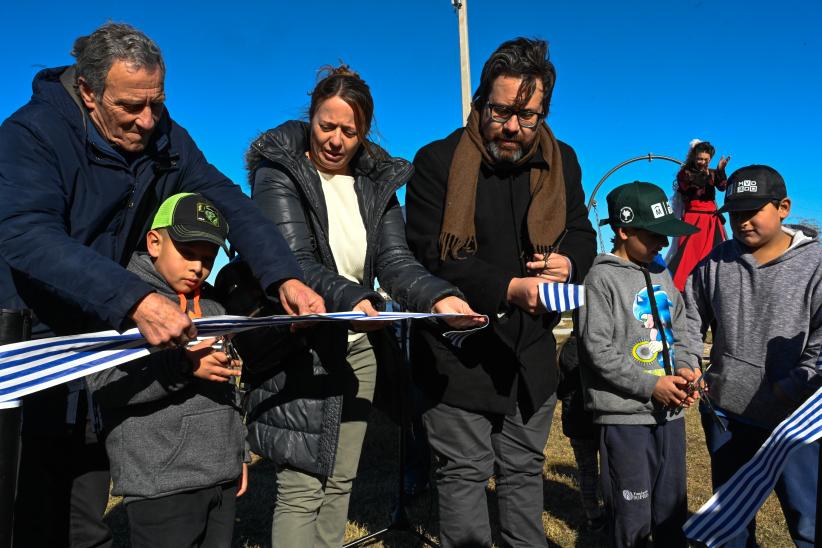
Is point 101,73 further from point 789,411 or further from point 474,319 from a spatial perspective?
point 789,411

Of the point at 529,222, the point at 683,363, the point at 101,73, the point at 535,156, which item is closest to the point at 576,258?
the point at 529,222

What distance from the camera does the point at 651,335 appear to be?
329 centimetres

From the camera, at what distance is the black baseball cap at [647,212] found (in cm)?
333

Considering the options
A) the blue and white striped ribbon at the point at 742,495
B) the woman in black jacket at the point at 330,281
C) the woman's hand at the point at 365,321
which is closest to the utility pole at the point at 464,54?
the woman in black jacket at the point at 330,281

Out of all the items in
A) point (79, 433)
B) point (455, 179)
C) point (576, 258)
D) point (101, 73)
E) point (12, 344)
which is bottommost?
point (79, 433)

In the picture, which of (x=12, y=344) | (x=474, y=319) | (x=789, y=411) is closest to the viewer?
(x=12, y=344)

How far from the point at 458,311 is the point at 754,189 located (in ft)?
6.09

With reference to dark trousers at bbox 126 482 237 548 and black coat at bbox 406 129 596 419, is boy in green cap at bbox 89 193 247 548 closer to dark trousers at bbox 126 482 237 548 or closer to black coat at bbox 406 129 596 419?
dark trousers at bbox 126 482 237 548

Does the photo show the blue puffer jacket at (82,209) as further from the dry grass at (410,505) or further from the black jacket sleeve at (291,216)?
the dry grass at (410,505)

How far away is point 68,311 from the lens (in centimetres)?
219

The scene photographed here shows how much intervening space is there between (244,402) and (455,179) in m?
1.33

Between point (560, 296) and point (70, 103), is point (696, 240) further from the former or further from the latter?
point (70, 103)

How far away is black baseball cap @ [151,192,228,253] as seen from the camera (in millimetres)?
2316

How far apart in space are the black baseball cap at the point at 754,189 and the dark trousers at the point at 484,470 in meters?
1.46
